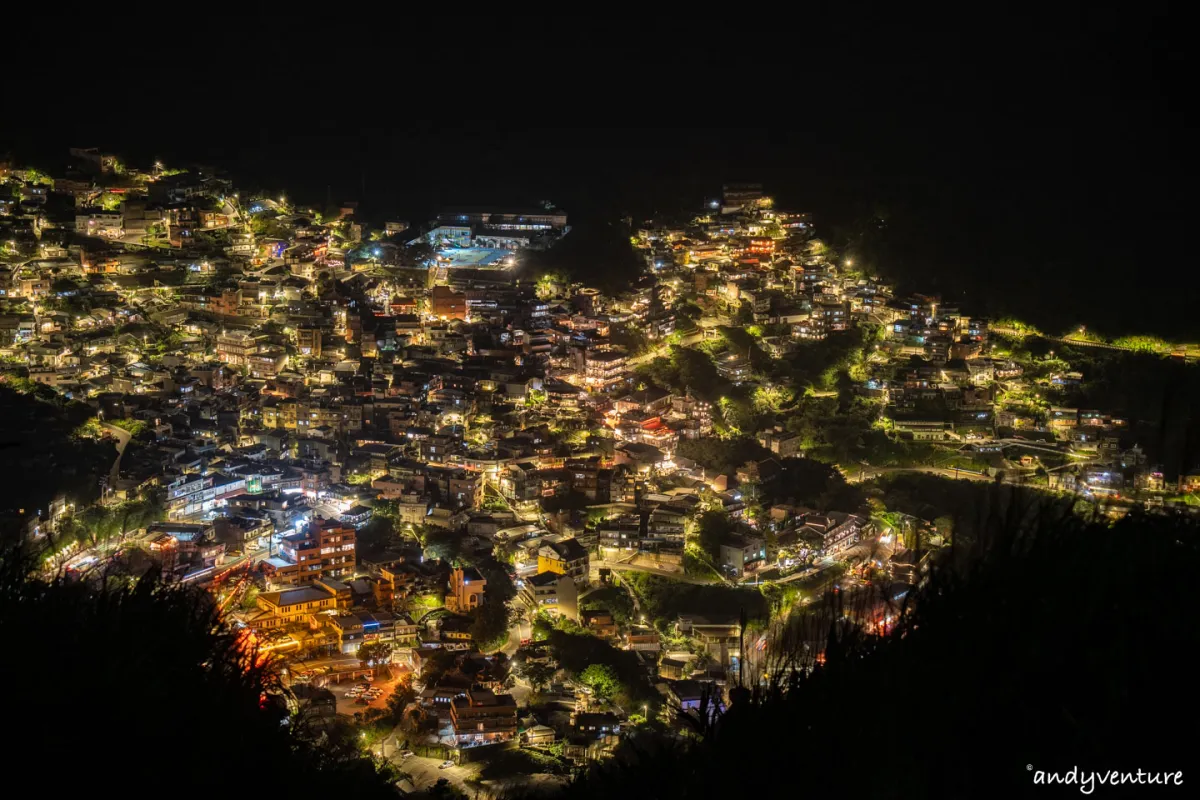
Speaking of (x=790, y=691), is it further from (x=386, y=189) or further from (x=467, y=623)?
(x=386, y=189)

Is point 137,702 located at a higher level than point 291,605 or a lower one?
higher

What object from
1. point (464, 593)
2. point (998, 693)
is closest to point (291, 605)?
point (464, 593)

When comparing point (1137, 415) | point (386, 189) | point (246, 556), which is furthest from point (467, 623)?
point (386, 189)

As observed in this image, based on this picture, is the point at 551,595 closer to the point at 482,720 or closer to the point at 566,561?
the point at 566,561

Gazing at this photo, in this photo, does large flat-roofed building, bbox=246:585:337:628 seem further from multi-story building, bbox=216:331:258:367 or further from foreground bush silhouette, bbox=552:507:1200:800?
multi-story building, bbox=216:331:258:367

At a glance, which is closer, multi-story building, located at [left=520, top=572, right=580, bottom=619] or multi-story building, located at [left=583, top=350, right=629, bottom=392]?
multi-story building, located at [left=520, top=572, right=580, bottom=619]

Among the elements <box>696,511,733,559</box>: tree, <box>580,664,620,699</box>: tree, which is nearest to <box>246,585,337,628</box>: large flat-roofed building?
<box>580,664,620,699</box>: tree
